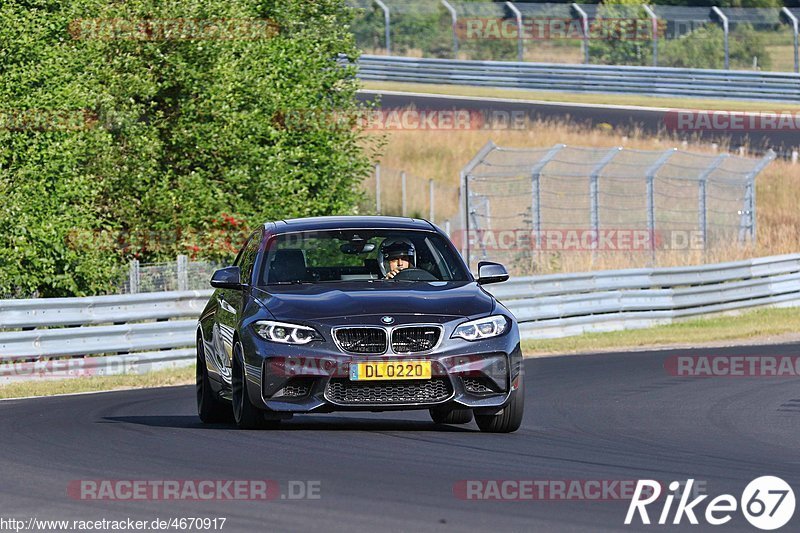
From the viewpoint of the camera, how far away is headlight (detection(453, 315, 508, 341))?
1021 cm

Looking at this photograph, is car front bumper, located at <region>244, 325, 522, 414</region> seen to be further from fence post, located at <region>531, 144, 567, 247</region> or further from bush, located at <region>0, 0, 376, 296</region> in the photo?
fence post, located at <region>531, 144, 567, 247</region>

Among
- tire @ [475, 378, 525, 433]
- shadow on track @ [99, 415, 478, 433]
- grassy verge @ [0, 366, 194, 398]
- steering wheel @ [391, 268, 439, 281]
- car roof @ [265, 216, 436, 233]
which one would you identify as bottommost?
grassy verge @ [0, 366, 194, 398]

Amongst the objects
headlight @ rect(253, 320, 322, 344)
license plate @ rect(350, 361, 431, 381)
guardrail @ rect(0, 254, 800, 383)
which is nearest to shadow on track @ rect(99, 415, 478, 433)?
headlight @ rect(253, 320, 322, 344)

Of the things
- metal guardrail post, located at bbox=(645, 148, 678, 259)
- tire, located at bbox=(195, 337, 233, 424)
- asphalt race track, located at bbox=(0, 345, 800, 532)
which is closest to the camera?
asphalt race track, located at bbox=(0, 345, 800, 532)

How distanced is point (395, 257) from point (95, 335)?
717cm

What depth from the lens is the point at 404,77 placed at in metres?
50.4

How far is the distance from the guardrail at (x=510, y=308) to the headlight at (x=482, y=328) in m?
8.09

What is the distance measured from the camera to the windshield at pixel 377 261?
1126 centimetres

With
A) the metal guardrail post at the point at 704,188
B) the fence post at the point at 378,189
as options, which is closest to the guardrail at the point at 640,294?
the metal guardrail post at the point at 704,188

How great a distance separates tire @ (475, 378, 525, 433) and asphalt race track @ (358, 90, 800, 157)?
102 feet

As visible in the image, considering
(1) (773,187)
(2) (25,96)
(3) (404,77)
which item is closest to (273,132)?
(2) (25,96)

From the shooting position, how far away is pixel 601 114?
44.7 meters

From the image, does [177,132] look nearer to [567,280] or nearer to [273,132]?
[273,132]

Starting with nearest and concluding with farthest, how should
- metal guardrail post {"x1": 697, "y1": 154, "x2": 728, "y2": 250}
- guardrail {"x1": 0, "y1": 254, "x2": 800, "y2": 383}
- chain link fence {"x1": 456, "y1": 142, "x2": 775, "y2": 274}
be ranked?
guardrail {"x1": 0, "y1": 254, "x2": 800, "y2": 383} → chain link fence {"x1": 456, "y1": 142, "x2": 775, "y2": 274} → metal guardrail post {"x1": 697, "y1": 154, "x2": 728, "y2": 250}
